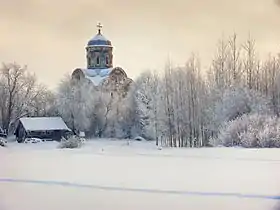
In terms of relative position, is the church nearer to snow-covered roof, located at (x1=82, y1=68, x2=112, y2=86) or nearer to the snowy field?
snow-covered roof, located at (x1=82, y1=68, x2=112, y2=86)

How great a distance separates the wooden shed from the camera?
2529 mm

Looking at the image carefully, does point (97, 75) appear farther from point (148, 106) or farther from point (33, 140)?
point (33, 140)

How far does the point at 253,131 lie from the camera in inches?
97.8

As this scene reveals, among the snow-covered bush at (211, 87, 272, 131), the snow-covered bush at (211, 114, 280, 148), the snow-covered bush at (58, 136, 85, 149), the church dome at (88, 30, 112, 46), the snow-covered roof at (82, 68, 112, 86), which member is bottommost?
the snow-covered bush at (58, 136, 85, 149)

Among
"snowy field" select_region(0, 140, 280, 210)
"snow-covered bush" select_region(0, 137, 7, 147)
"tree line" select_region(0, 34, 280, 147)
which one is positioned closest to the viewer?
"snowy field" select_region(0, 140, 280, 210)

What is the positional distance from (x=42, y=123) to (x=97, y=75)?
34 cm

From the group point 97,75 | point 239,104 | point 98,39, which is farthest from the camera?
point 98,39

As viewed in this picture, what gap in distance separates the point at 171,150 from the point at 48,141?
0.57 m

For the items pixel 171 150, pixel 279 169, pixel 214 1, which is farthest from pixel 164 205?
pixel 214 1

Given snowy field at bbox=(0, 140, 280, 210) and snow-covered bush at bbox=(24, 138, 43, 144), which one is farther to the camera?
snow-covered bush at bbox=(24, 138, 43, 144)

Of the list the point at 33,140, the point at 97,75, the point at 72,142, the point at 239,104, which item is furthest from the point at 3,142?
the point at 239,104

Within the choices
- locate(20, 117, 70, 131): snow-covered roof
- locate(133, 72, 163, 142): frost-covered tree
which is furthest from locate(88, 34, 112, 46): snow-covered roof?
locate(20, 117, 70, 131): snow-covered roof

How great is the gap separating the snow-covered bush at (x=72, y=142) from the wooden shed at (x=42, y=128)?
28 mm

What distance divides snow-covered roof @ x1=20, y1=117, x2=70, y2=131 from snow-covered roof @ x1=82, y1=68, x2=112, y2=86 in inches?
9.2
